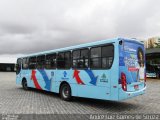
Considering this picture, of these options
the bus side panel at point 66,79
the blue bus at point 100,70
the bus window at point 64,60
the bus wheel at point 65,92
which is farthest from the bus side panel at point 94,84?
the bus window at point 64,60

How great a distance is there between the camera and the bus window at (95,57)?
1068cm

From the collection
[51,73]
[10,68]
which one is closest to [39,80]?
[51,73]

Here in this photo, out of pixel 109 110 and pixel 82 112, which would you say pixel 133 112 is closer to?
pixel 109 110

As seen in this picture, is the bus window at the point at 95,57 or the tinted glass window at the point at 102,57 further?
the bus window at the point at 95,57

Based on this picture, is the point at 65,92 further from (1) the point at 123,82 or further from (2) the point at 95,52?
(1) the point at 123,82

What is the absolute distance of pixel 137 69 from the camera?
35.2 ft

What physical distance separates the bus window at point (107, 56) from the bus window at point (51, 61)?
4.36 m

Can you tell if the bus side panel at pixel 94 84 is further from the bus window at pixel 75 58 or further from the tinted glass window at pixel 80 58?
the bus window at pixel 75 58

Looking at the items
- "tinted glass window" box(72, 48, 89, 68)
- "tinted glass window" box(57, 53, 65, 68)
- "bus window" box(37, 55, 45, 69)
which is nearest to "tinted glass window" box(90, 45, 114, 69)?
"tinted glass window" box(72, 48, 89, 68)

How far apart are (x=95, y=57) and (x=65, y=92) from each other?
10.3 ft

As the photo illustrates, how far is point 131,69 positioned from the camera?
10.2 meters

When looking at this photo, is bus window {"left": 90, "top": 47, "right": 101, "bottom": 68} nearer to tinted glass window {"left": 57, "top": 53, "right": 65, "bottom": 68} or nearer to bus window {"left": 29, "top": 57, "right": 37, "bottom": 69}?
tinted glass window {"left": 57, "top": 53, "right": 65, "bottom": 68}

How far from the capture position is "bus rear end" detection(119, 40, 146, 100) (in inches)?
385

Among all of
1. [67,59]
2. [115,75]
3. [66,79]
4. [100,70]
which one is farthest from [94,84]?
[67,59]
